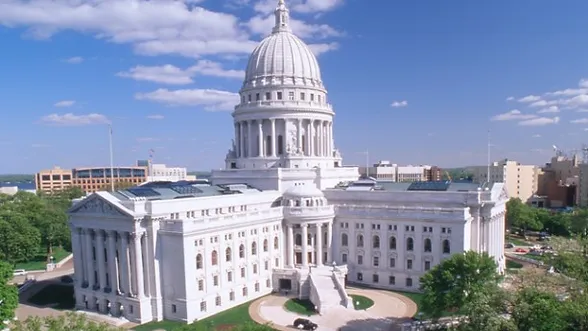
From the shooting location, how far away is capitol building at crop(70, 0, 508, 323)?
6097 cm

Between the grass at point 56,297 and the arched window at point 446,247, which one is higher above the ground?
the arched window at point 446,247

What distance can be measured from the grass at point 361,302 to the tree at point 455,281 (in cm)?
1401

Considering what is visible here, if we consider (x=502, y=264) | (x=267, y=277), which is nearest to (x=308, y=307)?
(x=267, y=277)

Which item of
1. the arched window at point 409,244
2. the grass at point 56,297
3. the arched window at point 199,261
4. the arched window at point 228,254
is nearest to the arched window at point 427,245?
the arched window at point 409,244

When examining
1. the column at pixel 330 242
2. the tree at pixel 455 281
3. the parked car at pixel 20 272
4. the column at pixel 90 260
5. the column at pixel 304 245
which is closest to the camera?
the tree at pixel 455 281

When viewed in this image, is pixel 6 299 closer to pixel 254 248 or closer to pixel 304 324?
pixel 254 248

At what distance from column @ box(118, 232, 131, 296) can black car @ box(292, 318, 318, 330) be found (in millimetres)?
24551

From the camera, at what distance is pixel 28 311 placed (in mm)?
65875

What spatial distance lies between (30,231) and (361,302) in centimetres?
7161

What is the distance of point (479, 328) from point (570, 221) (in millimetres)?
90538

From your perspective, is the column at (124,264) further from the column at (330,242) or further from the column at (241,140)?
the column at (241,140)

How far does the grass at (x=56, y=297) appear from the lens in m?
69.3

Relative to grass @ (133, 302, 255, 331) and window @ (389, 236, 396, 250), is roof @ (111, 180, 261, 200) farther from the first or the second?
window @ (389, 236, 396, 250)

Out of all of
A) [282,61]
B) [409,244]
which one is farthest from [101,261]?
[282,61]
